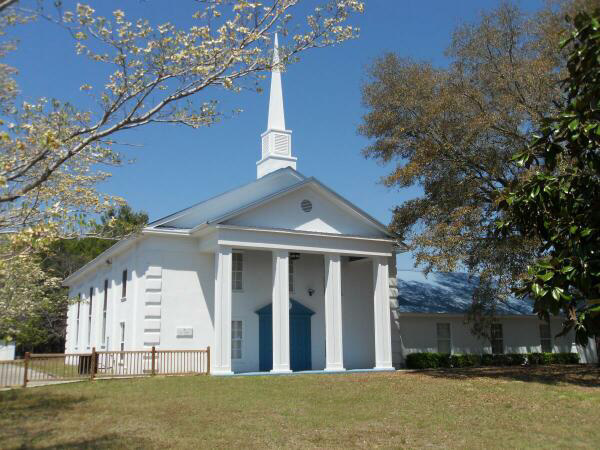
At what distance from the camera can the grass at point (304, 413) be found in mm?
10734

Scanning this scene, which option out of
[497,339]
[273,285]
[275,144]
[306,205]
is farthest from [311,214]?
[497,339]

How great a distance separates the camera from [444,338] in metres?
29.2

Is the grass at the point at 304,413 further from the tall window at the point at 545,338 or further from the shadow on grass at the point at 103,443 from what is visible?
the tall window at the point at 545,338

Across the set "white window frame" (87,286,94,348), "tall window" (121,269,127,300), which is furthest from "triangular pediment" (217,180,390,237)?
"white window frame" (87,286,94,348)

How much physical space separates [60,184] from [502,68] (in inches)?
639

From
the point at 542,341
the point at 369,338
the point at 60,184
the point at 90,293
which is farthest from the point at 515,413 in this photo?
the point at 90,293

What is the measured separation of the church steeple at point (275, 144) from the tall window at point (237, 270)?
5578mm

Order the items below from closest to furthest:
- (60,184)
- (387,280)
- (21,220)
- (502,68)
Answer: (21,220) < (60,184) < (502,68) < (387,280)

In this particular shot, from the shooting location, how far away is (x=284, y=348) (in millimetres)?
22422

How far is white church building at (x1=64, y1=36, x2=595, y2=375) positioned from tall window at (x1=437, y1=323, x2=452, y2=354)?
50mm

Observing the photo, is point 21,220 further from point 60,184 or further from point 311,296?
point 311,296

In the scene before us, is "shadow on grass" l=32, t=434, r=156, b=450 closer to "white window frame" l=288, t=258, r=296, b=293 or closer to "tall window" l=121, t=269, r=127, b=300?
"white window frame" l=288, t=258, r=296, b=293

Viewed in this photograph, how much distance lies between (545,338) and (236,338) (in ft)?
57.3

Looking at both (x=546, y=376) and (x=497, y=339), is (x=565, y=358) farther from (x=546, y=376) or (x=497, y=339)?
Answer: (x=546, y=376)
